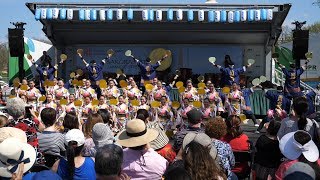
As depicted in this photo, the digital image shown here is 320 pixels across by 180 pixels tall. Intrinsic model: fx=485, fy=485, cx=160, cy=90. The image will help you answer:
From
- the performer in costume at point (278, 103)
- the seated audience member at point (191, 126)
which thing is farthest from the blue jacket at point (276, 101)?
the seated audience member at point (191, 126)

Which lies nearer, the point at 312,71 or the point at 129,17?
the point at 129,17

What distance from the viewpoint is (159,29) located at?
17156mm

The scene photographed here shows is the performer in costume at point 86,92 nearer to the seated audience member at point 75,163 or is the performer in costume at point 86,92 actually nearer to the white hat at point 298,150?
the seated audience member at point 75,163

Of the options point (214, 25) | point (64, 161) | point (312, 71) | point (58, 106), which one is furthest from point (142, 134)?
point (312, 71)

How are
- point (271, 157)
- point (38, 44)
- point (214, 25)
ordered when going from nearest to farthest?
point (271, 157) → point (214, 25) → point (38, 44)

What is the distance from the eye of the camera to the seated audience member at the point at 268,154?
4809 mm

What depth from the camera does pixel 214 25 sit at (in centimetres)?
1666

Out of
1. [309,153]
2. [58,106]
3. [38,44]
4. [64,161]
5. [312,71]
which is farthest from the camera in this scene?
[312,71]

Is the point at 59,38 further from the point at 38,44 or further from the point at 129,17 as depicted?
the point at 129,17

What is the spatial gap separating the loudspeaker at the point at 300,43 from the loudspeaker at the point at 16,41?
8731 mm

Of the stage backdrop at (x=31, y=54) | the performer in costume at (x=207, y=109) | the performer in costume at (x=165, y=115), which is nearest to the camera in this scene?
the performer in costume at (x=165, y=115)

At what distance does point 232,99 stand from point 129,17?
474 cm

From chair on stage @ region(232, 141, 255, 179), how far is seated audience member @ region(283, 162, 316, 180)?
2113 millimetres

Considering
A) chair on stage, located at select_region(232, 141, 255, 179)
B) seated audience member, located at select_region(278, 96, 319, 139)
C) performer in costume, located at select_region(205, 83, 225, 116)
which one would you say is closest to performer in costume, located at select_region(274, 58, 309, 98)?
performer in costume, located at select_region(205, 83, 225, 116)
